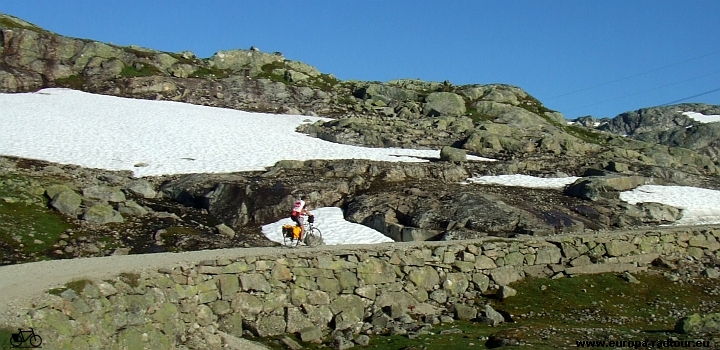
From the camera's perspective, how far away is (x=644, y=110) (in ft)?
610

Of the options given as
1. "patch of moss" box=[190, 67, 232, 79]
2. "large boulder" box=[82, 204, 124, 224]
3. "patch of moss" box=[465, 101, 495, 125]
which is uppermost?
"patch of moss" box=[190, 67, 232, 79]

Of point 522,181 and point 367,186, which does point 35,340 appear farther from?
point 522,181

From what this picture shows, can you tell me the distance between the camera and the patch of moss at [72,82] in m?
70.5

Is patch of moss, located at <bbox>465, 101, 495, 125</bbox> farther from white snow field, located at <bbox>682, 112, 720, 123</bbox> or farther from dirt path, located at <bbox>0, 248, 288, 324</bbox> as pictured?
white snow field, located at <bbox>682, 112, 720, 123</bbox>

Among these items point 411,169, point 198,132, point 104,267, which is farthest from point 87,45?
point 104,267

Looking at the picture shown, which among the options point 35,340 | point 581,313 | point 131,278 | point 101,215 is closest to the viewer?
point 35,340

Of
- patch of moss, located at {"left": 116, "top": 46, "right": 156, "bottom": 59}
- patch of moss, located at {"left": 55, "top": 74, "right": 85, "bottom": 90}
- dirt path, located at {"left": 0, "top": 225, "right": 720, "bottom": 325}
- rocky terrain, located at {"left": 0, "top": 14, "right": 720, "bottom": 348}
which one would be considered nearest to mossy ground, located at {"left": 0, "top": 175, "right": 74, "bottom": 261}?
rocky terrain, located at {"left": 0, "top": 14, "right": 720, "bottom": 348}

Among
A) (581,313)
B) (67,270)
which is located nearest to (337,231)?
(581,313)

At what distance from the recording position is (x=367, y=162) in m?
47.0

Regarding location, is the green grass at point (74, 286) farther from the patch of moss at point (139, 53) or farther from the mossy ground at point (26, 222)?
the patch of moss at point (139, 53)

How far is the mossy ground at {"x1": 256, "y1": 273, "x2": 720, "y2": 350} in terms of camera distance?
55.0 feet

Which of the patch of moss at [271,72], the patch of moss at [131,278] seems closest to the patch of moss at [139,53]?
the patch of moss at [271,72]

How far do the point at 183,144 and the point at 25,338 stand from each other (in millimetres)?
40888

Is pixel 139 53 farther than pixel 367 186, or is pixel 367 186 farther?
pixel 139 53
